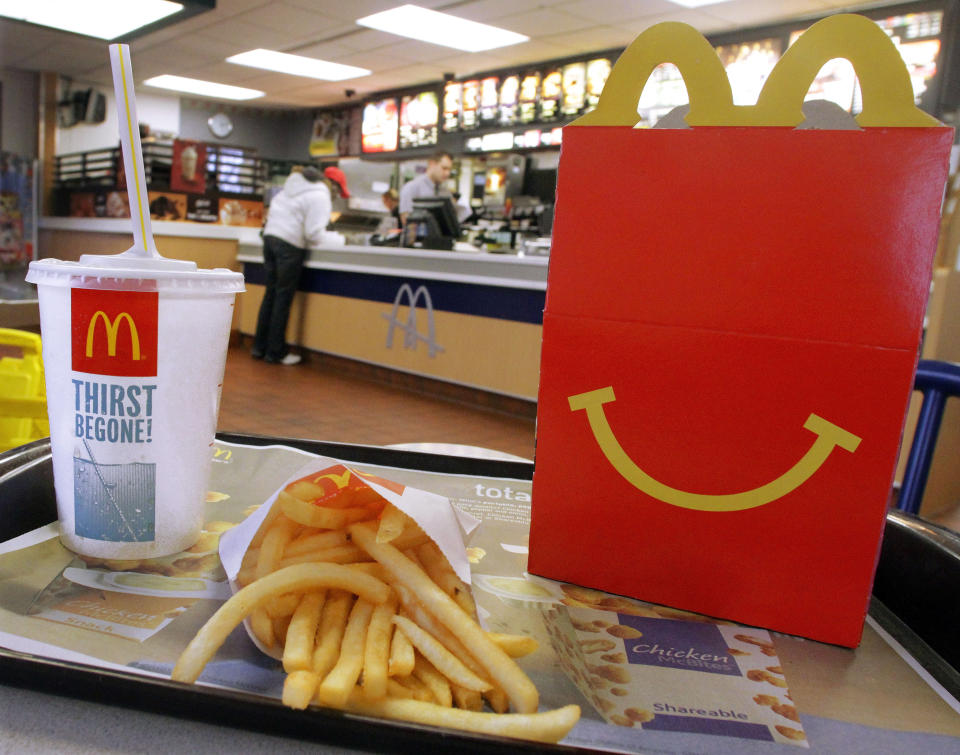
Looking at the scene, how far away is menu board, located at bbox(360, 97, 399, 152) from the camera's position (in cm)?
956

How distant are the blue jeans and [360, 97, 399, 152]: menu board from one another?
385cm

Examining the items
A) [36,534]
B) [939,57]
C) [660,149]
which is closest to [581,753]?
[660,149]

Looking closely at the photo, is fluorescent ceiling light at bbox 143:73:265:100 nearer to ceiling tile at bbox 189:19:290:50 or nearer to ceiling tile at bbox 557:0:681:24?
ceiling tile at bbox 189:19:290:50

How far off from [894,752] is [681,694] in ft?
0.50

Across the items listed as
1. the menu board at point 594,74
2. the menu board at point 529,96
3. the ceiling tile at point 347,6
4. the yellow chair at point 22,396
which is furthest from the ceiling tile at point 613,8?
the yellow chair at point 22,396

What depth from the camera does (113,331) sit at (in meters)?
0.73

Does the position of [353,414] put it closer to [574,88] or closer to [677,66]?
[677,66]

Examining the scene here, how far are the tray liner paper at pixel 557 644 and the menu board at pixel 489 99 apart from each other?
7887mm

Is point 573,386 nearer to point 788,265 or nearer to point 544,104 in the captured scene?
point 788,265

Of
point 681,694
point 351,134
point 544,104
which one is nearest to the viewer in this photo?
point 681,694

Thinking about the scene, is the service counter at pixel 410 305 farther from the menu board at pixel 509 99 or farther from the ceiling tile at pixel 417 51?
the menu board at pixel 509 99

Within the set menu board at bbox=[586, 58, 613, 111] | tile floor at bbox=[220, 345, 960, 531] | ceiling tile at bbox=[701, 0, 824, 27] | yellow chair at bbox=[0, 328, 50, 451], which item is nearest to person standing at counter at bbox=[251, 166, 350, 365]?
tile floor at bbox=[220, 345, 960, 531]

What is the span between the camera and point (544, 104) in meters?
7.57

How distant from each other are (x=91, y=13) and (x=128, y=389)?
6.71 meters
